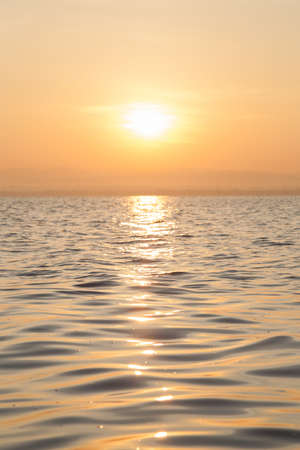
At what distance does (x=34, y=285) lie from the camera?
55.3 feet

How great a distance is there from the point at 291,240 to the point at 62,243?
35.4 ft

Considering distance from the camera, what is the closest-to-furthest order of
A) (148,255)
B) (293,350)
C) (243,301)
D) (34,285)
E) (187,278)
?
(293,350)
(243,301)
(34,285)
(187,278)
(148,255)

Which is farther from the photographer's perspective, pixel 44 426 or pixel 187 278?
pixel 187 278

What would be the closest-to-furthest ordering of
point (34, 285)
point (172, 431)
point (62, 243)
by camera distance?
1. point (172, 431)
2. point (34, 285)
3. point (62, 243)

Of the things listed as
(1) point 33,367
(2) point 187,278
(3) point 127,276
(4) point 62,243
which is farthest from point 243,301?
A: (4) point 62,243

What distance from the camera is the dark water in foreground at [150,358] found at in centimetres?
611

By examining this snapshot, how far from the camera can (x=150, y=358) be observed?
29.5 feet

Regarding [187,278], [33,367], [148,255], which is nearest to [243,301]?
[187,278]

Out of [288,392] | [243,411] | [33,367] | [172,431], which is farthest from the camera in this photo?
[33,367]

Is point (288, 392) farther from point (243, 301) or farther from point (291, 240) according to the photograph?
point (291, 240)

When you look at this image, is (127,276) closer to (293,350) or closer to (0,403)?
(293,350)

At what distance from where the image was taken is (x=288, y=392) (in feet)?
24.0

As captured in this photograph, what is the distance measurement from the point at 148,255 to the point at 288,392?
59.7ft

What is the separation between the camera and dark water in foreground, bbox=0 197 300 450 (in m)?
6.11
